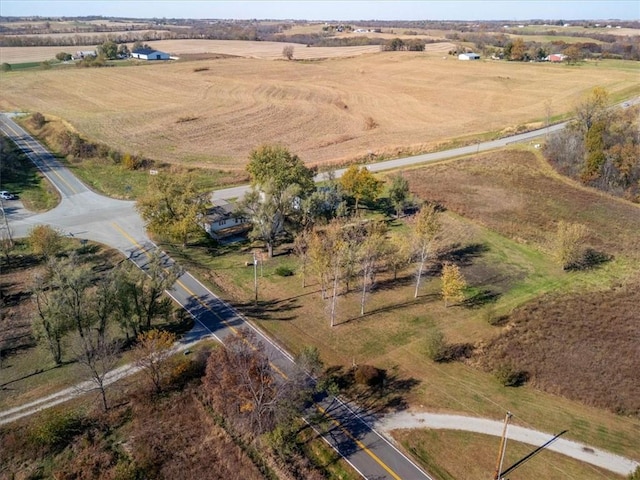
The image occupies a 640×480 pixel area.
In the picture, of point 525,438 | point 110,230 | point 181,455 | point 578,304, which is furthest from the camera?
point 110,230

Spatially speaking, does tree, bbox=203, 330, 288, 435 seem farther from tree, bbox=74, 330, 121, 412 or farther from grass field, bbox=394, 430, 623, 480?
grass field, bbox=394, 430, 623, 480

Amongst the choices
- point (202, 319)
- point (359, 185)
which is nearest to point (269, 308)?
point (202, 319)

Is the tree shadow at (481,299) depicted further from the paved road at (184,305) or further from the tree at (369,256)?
the paved road at (184,305)

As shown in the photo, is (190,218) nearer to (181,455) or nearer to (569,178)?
(181,455)

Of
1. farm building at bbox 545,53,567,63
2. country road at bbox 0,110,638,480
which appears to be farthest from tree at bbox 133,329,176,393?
farm building at bbox 545,53,567,63

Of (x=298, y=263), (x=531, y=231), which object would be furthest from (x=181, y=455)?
(x=531, y=231)
